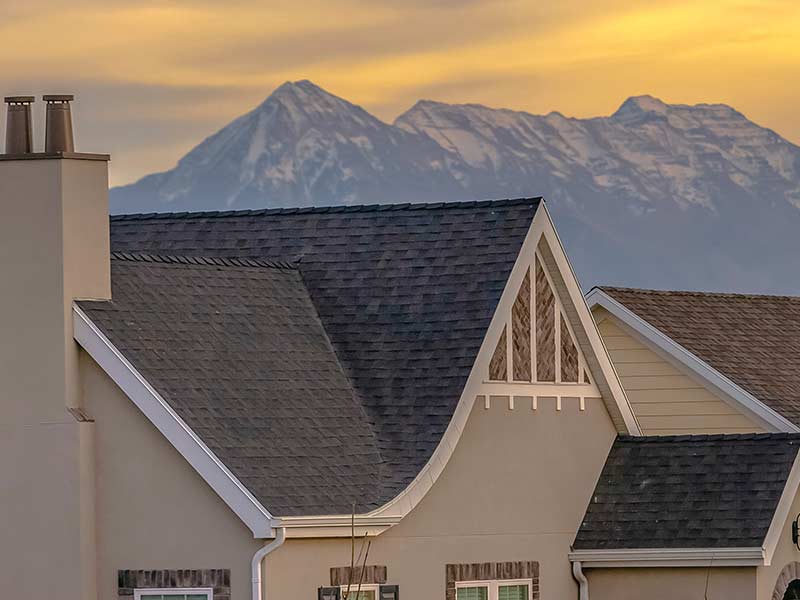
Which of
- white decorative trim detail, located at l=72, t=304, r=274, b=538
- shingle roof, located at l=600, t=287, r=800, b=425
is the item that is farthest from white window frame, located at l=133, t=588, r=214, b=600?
shingle roof, located at l=600, t=287, r=800, b=425

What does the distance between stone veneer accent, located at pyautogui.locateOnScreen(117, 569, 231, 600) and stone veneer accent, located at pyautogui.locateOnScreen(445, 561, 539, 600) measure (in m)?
2.98

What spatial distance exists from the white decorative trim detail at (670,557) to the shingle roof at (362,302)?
8.81 feet

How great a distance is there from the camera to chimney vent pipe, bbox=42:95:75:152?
23953 millimetres

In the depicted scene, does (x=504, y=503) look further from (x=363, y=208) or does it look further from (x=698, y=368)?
(x=698, y=368)

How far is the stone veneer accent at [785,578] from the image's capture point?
25828mm

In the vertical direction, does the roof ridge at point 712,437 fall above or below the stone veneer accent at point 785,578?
above

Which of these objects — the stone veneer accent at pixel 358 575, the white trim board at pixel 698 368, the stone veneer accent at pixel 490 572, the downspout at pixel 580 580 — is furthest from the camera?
the white trim board at pixel 698 368

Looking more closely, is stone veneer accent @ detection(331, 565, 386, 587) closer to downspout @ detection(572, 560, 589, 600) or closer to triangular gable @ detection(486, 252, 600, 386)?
triangular gable @ detection(486, 252, 600, 386)

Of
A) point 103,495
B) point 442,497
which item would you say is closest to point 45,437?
point 103,495

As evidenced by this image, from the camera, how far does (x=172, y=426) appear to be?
23172mm

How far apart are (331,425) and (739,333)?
9471mm

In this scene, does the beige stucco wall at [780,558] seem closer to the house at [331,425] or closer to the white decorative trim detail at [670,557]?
the house at [331,425]

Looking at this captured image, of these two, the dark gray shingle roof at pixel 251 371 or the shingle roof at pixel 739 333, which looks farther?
the shingle roof at pixel 739 333

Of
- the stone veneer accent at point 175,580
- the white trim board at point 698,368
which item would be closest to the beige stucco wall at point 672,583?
the white trim board at point 698,368
